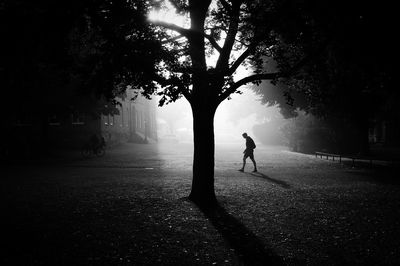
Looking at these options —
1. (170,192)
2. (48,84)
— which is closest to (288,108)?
(48,84)

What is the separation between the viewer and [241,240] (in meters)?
5.89

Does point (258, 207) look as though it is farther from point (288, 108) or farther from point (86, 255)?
point (288, 108)

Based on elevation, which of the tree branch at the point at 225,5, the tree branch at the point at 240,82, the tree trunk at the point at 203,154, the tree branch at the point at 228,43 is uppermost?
the tree branch at the point at 225,5

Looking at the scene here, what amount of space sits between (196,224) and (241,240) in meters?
1.27

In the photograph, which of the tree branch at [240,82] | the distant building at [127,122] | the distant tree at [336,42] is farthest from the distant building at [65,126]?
the distant tree at [336,42]

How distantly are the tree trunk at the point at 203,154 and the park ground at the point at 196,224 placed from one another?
1.35ft

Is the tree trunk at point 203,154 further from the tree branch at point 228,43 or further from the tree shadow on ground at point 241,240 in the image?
the tree branch at point 228,43

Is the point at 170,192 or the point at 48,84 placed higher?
the point at 48,84

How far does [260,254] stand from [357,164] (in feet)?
51.1

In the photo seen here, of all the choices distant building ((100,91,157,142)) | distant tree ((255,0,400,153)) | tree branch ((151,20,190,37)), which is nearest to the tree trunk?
tree branch ((151,20,190,37))

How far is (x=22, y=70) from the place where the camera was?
6805 millimetres

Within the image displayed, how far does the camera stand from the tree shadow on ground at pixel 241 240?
5.01 m

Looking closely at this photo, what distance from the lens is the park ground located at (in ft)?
16.9

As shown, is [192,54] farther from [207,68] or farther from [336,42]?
[336,42]
